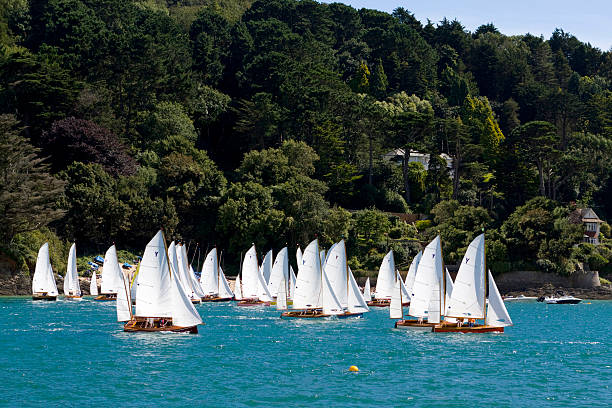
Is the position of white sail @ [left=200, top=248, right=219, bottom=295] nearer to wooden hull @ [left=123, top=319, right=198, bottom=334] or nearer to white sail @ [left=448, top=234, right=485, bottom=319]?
wooden hull @ [left=123, top=319, right=198, bottom=334]

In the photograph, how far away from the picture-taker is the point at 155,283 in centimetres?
5003

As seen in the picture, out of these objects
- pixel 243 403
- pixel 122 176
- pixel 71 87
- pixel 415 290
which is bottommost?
pixel 243 403

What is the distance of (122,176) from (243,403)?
64.1 m

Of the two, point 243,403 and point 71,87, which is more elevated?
point 71,87

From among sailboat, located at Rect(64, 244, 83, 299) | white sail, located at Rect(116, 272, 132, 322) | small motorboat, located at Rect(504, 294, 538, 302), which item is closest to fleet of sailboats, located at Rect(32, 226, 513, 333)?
white sail, located at Rect(116, 272, 132, 322)

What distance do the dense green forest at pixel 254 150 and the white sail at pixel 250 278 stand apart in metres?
13.0

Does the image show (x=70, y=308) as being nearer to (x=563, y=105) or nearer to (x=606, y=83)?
(x=563, y=105)

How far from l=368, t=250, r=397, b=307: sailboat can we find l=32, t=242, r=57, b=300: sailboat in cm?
3192

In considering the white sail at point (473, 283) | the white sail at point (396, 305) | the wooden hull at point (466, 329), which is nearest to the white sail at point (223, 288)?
the white sail at point (396, 305)

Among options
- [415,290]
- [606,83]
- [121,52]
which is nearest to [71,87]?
→ [121,52]

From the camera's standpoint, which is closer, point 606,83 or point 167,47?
point 167,47

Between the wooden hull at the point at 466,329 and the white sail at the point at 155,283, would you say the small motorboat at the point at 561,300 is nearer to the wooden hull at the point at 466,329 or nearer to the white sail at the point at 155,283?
the wooden hull at the point at 466,329

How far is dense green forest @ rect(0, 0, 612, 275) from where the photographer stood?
302 ft

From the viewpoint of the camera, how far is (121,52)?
111m
